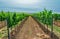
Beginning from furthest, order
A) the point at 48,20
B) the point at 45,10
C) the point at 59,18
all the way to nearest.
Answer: the point at 59,18 < the point at 45,10 < the point at 48,20

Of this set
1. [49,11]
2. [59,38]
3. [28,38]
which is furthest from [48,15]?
[59,38]

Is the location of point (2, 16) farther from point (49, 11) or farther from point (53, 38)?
point (53, 38)

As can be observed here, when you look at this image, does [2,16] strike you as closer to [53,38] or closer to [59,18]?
[59,18]

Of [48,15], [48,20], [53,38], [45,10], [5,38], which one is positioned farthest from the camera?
[45,10]

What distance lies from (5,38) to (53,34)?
9.28ft

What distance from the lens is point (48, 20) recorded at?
13.1 metres

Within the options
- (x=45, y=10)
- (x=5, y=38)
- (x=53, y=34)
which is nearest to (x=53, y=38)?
(x=53, y=34)

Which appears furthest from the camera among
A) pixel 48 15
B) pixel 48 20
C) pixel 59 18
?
pixel 59 18

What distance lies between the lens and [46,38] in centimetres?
995

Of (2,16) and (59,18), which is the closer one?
(2,16)

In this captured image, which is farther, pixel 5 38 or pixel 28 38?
pixel 28 38

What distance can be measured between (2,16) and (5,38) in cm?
955

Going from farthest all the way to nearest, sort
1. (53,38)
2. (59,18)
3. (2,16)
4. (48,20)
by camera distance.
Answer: (59,18)
(2,16)
(48,20)
(53,38)

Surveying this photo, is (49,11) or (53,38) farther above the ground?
(49,11)
